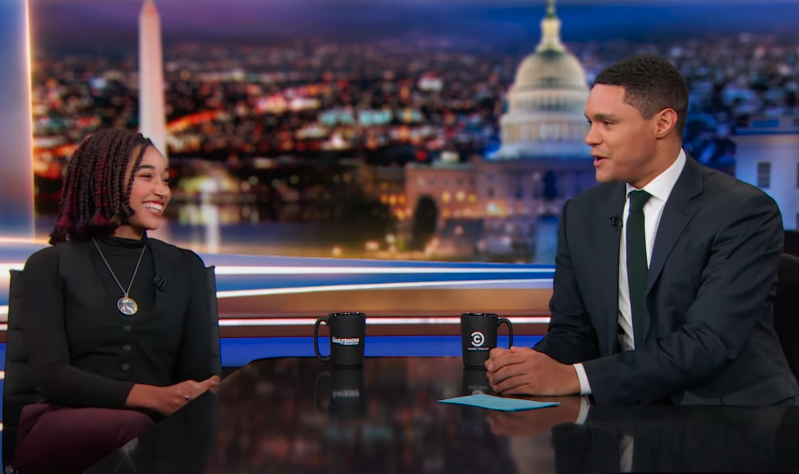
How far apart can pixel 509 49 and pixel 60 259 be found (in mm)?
3016

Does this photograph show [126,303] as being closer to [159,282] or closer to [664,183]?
[159,282]

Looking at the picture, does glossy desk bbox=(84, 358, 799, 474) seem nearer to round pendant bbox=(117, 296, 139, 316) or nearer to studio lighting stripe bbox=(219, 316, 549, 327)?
round pendant bbox=(117, 296, 139, 316)

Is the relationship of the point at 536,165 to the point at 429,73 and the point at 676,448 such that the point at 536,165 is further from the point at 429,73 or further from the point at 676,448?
the point at 676,448

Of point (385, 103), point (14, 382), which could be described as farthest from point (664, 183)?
point (385, 103)

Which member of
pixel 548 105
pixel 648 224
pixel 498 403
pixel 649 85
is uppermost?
pixel 548 105

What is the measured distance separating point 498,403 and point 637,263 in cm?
54

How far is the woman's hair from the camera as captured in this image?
1.85 meters

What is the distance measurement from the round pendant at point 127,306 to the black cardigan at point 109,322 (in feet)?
0.03

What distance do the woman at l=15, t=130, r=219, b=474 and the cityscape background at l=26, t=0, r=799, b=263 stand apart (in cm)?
248

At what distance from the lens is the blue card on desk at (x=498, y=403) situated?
1.25m

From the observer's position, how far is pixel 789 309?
1749mm

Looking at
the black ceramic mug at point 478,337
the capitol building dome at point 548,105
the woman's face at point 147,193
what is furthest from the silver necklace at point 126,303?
the capitol building dome at point 548,105

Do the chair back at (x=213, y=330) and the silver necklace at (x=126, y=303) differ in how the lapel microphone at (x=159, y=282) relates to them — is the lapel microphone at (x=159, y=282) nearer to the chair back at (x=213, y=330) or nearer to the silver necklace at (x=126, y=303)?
the silver necklace at (x=126, y=303)

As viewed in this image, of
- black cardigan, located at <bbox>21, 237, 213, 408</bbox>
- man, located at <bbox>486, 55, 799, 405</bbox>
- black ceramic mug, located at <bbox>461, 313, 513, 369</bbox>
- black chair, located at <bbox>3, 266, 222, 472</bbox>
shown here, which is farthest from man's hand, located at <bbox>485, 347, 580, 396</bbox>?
black chair, located at <bbox>3, 266, 222, 472</bbox>
